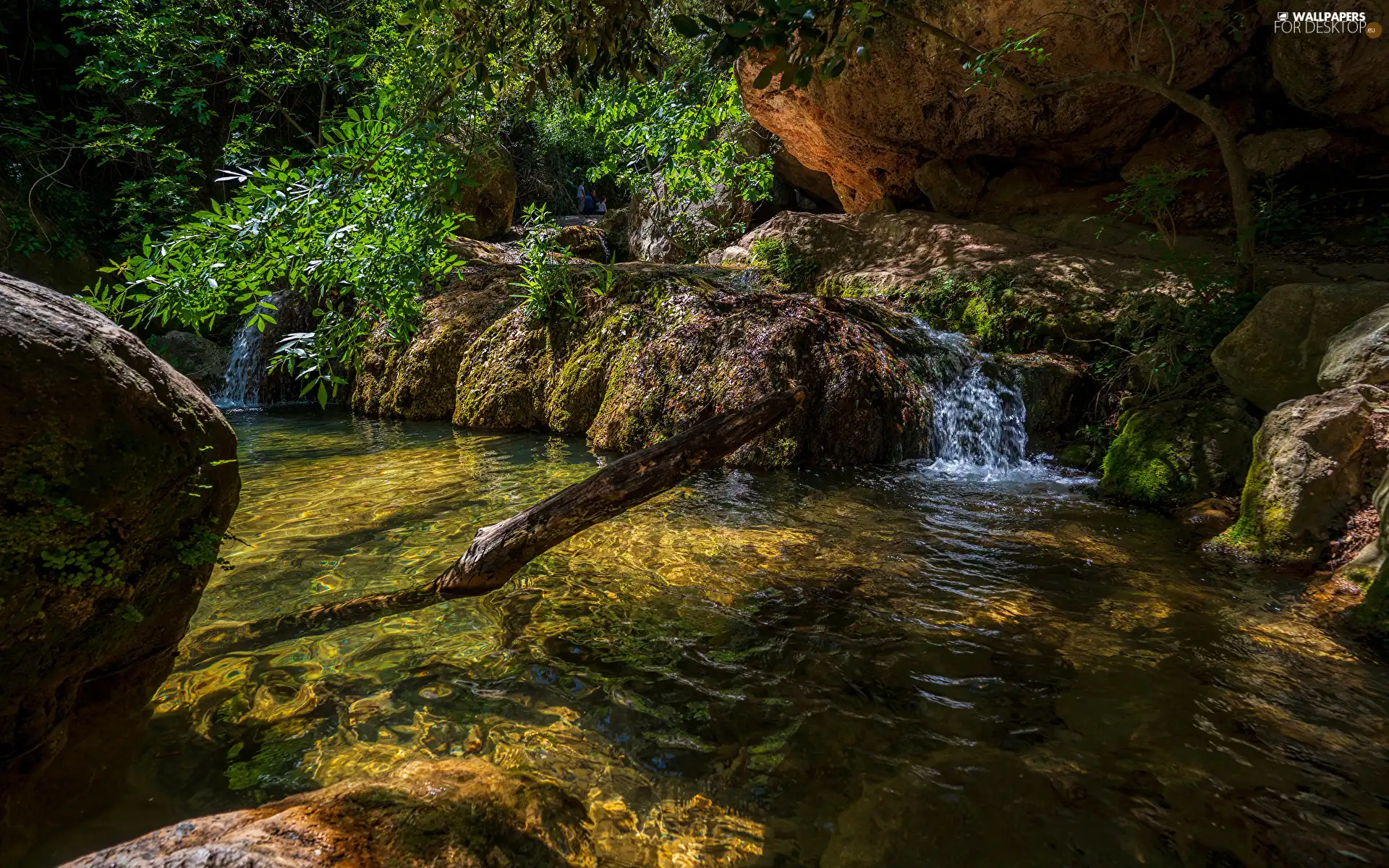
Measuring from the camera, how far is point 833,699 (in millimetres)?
2430

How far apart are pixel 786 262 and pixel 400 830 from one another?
32.9 ft

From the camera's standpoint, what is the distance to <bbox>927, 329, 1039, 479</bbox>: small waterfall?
638 cm

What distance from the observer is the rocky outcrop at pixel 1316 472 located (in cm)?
A: 353

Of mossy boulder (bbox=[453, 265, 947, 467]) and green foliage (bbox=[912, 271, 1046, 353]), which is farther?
green foliage (bbox=[912, 271, 1046, 353])

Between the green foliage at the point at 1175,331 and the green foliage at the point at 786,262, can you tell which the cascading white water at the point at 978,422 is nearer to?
the green foliage at the point at 1175,331

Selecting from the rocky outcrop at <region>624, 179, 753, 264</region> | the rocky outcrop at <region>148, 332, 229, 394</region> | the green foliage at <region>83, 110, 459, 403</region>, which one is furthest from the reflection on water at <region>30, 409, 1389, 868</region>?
the rocky outcrop at <region>624, 179, 753, 264</region>

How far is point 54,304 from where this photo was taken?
66.7 inches

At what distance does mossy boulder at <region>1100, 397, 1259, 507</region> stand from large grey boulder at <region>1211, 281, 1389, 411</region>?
266mm

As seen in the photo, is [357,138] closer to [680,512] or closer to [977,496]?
[680,512]

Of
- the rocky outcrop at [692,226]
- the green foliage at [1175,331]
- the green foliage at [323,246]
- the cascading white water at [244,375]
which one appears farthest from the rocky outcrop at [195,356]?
the green foliage at [1175,331]

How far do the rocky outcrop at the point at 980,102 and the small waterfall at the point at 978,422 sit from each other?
401 centimetres

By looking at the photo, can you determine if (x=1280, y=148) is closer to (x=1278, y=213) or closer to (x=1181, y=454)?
(x=1278, y=213)

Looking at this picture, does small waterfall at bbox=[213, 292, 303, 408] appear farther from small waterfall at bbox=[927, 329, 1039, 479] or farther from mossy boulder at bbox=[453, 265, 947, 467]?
small waterfall at bbox=[927, 329, 1039, 479]

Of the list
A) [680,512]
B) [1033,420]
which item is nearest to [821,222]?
[1033,420]
